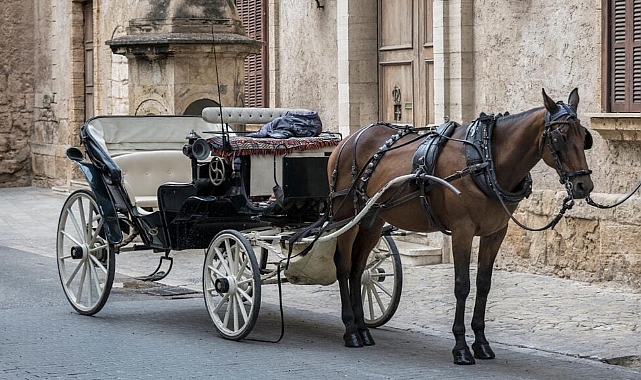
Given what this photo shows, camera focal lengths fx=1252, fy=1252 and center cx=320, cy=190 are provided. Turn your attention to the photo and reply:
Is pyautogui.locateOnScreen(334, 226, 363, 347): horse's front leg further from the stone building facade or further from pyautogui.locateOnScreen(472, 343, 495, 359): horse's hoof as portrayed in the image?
the stone building facade

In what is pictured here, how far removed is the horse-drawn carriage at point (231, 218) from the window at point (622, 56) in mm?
2661

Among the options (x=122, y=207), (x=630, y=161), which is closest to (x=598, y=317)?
(x=630, y=161)

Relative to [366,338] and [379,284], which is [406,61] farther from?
[366,338]

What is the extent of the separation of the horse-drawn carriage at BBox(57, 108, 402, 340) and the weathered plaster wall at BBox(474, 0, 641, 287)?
2.13m

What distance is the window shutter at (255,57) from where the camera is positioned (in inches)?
688

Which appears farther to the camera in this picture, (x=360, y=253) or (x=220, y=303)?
(x=360, y=253)

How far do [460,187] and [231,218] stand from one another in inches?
89.0

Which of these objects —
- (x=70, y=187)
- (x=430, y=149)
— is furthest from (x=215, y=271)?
(x=70, y=187)

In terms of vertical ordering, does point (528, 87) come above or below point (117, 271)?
above

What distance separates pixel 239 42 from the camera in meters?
15.2

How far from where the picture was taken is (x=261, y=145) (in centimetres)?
925

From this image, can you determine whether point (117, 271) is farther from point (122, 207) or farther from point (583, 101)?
point (583, 101)

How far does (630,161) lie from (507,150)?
355 centimetres

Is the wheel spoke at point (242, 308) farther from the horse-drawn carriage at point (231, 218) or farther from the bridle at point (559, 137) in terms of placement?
the bridle at point (559, 137)
